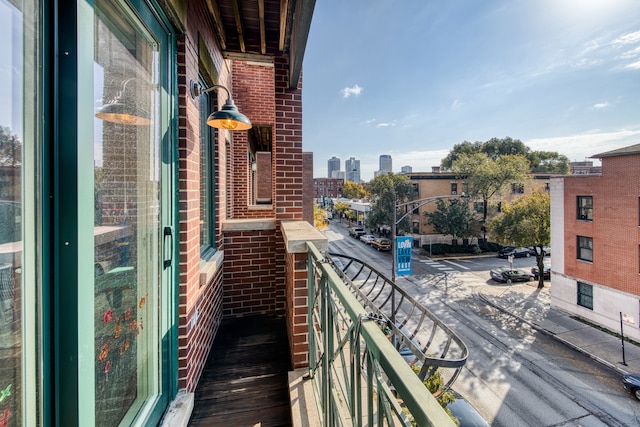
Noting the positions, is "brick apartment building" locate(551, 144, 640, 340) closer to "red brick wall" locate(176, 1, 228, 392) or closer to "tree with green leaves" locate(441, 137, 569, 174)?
"red brick wall" locate(176, 1, 228, 392)

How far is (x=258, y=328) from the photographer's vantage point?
10.8ft

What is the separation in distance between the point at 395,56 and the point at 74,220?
15.3 m

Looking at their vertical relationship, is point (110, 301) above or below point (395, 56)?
below

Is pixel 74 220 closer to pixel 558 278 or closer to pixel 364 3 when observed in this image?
pixel 364 3

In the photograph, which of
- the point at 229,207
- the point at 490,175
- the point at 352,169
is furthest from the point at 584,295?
the point at 352,169

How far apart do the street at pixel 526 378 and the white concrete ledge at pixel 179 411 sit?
7.95 m

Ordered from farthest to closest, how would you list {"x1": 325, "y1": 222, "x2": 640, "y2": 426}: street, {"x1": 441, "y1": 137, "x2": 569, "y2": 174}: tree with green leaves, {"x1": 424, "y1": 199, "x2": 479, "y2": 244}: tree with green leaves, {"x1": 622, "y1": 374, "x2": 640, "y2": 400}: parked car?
{"x1": 441, "y1": 137, "x2": 569, "y2": 174}: tree with green leaves → {"x1": 424, "y1": 199, "x2": 479, "y2": 244}: tree with green leaves → {"x1": 622, "y1": 374, "x2": 640, "y2": 400}: parked car → {"x1": 325, "y1": 222, "x2": 640, "y2": 426}: street

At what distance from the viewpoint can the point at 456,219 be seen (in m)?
22.6

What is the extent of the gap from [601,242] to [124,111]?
652 inches

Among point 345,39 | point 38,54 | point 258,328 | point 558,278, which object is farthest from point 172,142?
point 558,278

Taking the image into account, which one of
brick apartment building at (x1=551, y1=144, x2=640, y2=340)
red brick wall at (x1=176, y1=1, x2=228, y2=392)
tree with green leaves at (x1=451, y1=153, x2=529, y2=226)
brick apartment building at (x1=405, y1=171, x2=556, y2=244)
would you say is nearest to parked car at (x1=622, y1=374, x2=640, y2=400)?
brick apartment building at (x1=551, y1=144, x2=640, y2=340)

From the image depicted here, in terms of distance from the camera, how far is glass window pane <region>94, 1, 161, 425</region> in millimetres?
1242

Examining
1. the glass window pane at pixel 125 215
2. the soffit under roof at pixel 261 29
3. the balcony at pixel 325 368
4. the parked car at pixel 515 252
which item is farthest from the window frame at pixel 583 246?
the glass window pane at pixel 125 215

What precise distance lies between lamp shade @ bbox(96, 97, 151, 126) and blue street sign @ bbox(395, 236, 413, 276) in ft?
24.8
